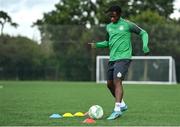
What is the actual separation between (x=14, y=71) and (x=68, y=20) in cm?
1839

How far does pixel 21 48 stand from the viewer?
43.3m

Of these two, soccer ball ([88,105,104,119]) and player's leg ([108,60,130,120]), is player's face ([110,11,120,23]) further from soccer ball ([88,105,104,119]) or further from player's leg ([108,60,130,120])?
soccer ball ([88,105,104,119])

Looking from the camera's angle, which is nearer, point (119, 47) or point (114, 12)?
point (114, 12)

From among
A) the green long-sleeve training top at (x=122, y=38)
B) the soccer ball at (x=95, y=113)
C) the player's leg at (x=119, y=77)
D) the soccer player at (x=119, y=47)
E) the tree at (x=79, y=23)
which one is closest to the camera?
the soccer ball at (x=95, y=113)

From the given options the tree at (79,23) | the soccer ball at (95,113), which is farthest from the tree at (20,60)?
the soccer ball at (95,113)

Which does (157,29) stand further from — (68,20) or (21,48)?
(68,20)

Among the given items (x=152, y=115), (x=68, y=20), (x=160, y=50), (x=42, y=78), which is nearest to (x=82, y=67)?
(x=42, y=78)

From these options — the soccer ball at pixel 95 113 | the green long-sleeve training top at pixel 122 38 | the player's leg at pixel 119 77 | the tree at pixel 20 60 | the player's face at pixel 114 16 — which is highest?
the tree at pixel 20 60

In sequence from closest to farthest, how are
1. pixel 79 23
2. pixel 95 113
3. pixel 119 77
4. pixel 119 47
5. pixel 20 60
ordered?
pixel 95 113 → pixel 119 77 → pixel 119 47 → pixel 20 60 → pixel 79 23

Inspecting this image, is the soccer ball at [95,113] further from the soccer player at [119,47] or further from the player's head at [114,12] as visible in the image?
the player's head at [114,12]

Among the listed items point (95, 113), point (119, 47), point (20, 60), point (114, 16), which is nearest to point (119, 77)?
point (119, 47)

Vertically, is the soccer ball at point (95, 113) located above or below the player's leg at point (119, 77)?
below

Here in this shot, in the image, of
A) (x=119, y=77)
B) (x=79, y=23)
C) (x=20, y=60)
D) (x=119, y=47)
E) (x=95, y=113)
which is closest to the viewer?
(x=95, y=113)

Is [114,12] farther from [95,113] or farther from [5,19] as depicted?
[5,19]
